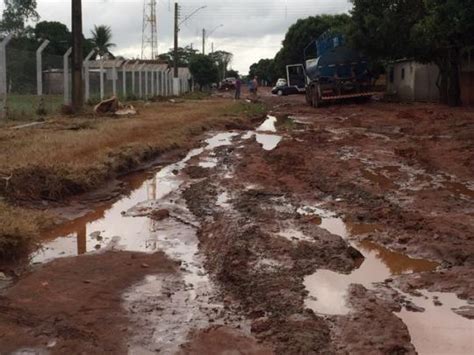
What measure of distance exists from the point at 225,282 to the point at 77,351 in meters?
1.86

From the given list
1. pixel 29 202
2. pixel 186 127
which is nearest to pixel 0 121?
pixel 186 127

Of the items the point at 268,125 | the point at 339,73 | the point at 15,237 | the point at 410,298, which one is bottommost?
the point at 410,298

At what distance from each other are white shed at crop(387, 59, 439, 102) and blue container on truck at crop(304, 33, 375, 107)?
16.7ft

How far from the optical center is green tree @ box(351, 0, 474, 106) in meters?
25.7

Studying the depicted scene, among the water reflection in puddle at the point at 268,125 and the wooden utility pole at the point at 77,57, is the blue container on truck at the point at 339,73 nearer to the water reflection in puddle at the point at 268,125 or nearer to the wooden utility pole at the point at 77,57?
the water reflection in puddle at the point at 268,125

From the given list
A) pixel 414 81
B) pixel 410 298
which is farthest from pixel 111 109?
pixel 414 81

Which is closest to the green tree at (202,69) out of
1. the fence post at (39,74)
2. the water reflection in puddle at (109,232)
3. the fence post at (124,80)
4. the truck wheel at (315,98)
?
the fence post at (124,80)

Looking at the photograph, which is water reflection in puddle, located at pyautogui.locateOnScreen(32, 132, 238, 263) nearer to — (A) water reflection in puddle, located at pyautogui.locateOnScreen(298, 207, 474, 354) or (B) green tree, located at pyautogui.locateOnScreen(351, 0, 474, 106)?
(A) water reflection in puddle, located at pyautogui.locateOnScreen(298, 207, 474, 354)

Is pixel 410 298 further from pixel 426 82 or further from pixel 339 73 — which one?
pixel 426 82

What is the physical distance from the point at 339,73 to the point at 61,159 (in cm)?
2333

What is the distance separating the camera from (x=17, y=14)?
61062 millimetres

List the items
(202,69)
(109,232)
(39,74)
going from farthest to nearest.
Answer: (202,69), (39,74), (109,232)

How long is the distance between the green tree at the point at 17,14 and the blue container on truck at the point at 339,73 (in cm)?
3776

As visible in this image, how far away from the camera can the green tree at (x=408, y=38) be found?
25703mm
